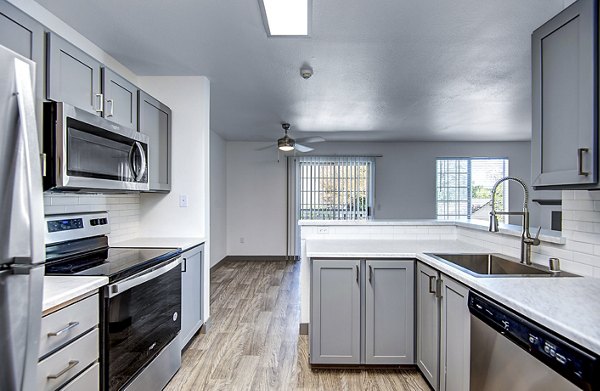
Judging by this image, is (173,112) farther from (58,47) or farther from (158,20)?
(58,47)

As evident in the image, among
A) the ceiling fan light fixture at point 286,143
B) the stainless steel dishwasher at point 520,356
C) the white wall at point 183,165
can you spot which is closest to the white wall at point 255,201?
the ceiling fan light fixture at point 286,143

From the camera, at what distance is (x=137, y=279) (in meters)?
1.91

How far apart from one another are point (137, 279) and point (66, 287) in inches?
19.3

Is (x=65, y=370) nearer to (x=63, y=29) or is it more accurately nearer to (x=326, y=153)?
(x=63, y=29)

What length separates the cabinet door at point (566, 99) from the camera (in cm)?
130

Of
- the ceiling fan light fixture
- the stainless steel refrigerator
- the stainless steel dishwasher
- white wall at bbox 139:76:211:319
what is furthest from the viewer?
the ceiling fan light fixture

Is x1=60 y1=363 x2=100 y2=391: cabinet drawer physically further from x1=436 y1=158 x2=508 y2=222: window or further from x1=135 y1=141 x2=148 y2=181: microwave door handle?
x1=436 y1=158 x2=508 y2=222: window

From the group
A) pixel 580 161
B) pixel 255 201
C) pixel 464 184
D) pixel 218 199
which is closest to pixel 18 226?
pixel 580 161

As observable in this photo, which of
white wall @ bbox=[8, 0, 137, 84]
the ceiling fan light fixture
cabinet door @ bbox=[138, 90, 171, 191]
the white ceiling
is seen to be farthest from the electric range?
the ceiling fan light fixture

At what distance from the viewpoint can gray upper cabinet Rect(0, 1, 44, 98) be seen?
1.47 metres

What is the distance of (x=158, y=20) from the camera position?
7.07 feet

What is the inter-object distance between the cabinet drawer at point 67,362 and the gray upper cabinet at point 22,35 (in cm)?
121

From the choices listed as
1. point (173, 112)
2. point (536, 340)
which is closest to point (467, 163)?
point (173, 112)

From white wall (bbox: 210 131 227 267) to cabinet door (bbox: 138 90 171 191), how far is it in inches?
102
